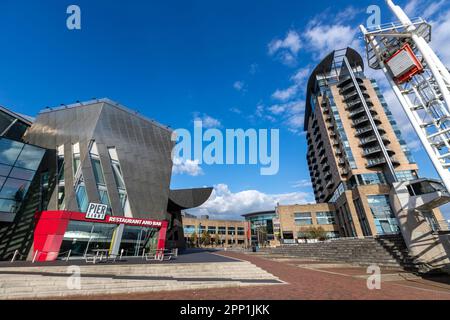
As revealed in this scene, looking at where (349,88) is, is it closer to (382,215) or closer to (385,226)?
(382,215)

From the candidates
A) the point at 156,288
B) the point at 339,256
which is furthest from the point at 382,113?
the point at 156,288

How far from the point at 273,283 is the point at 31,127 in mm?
33806

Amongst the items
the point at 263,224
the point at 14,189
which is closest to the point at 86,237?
the point at 14,189

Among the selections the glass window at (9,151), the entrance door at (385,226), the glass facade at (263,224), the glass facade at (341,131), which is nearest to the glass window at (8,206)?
the glass window at (9,151)

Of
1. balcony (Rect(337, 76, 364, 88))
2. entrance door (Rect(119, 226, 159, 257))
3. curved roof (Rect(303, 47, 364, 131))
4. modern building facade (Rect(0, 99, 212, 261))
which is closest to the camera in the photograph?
modern building facade (Rect(0, 99, 212, 261))

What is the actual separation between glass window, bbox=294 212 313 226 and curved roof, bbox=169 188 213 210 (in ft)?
125

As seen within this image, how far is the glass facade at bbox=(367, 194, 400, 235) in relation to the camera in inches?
1786

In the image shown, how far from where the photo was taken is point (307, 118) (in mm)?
93188

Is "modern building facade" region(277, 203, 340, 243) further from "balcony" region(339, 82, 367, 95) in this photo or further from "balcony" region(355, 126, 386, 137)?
"balcony" region(339, 82, 367, 95)

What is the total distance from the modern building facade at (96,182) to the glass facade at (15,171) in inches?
9.8

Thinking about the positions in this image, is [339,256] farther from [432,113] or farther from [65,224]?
[65,224]

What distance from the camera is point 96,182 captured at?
22.8 m

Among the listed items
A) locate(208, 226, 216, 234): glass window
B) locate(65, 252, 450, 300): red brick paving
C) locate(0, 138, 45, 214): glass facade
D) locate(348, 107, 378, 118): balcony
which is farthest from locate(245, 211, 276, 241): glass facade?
locate(65, 252, 450, 300): red brick paving

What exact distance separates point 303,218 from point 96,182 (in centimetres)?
6156
